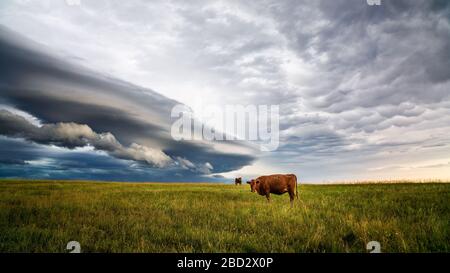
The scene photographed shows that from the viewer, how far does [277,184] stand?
16.7 meters

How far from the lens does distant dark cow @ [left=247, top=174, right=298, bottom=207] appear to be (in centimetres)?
1620

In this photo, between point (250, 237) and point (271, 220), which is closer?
point (250, 237)

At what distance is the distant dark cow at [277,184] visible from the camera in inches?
638

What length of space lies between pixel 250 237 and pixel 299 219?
2945 mm

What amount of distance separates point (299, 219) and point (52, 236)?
7.42 metres

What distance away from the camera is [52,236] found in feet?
22.9

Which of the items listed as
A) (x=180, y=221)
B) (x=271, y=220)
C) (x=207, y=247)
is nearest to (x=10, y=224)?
(x=180, y=221)

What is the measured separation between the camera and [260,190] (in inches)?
709

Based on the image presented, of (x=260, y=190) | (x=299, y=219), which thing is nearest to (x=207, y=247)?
(x=299, y=219)
